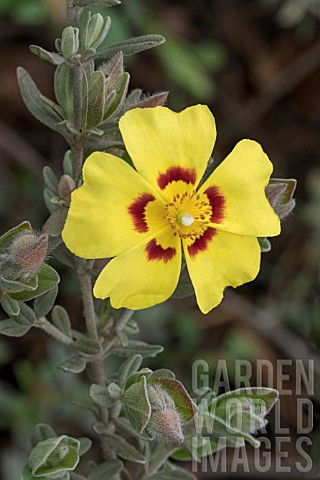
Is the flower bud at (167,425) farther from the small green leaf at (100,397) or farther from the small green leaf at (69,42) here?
the small green leaf at (69,42)

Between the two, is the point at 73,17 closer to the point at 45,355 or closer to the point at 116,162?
the point at 116,162

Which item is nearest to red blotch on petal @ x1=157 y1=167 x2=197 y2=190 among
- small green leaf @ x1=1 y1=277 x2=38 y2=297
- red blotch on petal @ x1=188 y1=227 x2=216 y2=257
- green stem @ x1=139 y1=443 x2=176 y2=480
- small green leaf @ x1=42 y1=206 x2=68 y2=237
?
red blotch on petal @ x1=188 y1=227 x2=216 y2=257

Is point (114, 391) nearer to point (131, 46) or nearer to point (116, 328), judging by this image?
point (116, 328)

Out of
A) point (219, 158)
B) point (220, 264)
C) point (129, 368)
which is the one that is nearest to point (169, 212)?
point (220, 264)

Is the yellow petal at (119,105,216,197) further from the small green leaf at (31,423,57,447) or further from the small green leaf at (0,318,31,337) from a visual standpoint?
the small green leaf at (31,423,57,447)

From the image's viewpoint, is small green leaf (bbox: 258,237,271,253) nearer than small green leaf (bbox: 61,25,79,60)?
No

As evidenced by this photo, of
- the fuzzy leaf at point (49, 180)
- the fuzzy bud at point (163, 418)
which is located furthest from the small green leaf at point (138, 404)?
the fuzzy leaf at point (49, 180)

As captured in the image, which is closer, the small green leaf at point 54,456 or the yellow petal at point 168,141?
the yellow petal at point 168,141

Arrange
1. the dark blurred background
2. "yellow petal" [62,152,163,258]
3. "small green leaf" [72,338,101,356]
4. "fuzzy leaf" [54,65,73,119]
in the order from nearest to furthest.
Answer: "yellow petal" [62,152,163,258]
"fuzzy leaf" [54,65,73,119]
"small green leaf" [72,338,101,356]
the dark blurred background
